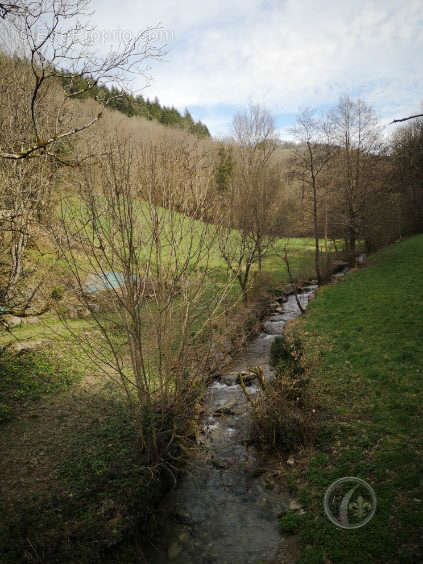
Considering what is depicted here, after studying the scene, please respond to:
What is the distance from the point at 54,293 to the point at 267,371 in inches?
290

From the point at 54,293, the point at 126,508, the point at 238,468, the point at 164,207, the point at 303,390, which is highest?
the point at 164,207

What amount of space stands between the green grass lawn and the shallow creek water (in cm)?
54

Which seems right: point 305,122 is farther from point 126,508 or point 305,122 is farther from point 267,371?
point 126,508

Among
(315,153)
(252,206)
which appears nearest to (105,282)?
(252,206)

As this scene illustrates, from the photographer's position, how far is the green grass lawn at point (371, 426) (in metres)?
4.64

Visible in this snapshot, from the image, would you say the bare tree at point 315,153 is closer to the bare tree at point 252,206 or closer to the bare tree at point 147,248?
the bare tree at point 252,206

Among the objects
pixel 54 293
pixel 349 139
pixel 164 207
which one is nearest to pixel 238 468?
pixel 164 207

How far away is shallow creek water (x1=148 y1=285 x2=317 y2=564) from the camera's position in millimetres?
5020

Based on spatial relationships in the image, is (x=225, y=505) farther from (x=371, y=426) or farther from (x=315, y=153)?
(x=315, y=153)

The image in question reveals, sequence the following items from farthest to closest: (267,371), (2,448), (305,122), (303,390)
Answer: (305,122) → (267,371) → (303,390) → (2,448)

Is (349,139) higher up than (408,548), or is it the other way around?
(349,139)

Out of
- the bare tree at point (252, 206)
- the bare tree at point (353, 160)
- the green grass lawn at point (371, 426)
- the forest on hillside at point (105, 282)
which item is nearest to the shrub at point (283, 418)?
the green grass lawn at point (371, 426)

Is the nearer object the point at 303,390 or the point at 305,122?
the point at 303,390

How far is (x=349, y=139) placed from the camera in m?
22.2
